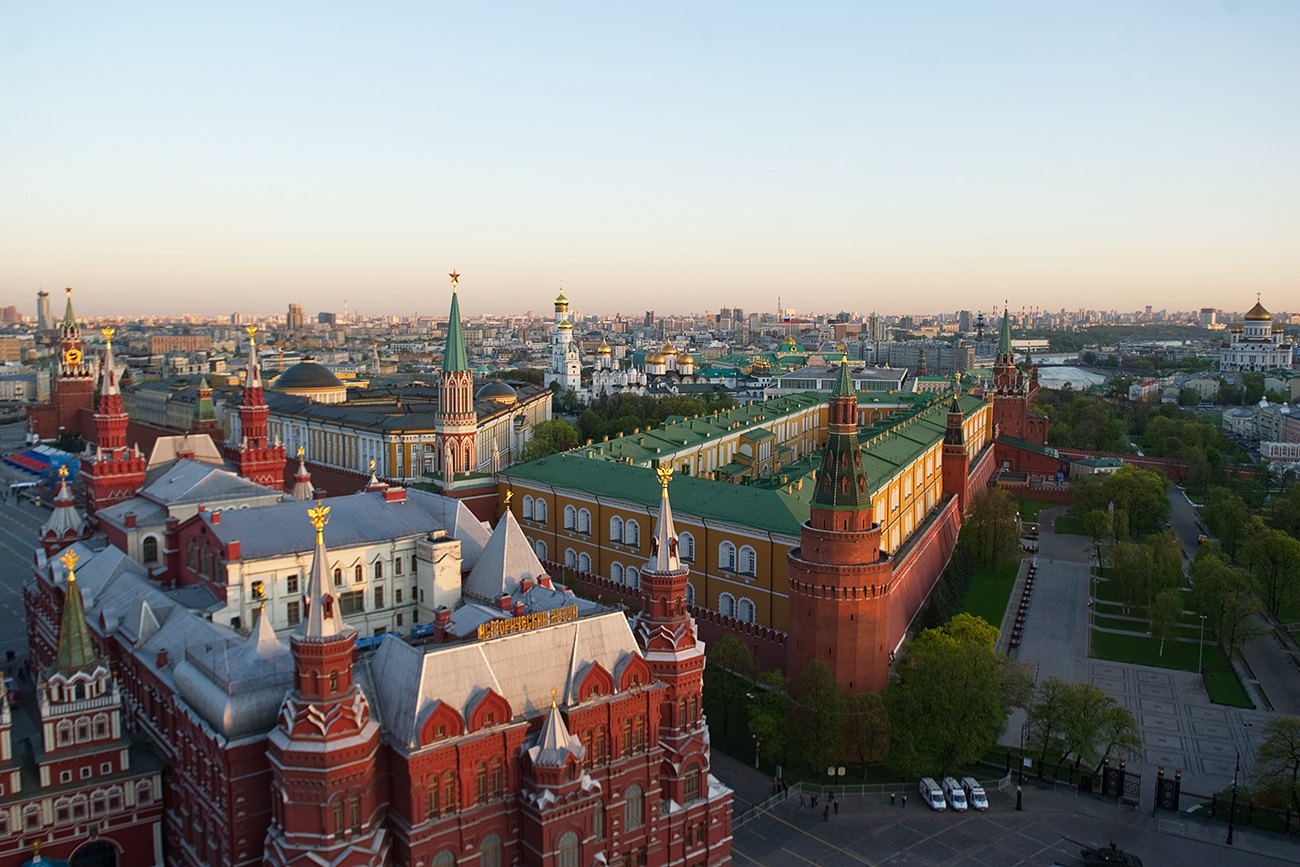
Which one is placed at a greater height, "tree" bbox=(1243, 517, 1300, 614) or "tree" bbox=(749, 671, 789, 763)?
"tree" bbox=(1243, 517, 1300, 614)

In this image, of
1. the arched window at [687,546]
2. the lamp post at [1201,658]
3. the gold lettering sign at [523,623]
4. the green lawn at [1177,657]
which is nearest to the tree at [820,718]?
the arched window at [687,546]

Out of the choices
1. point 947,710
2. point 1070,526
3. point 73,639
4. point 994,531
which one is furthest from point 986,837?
point 1070,526

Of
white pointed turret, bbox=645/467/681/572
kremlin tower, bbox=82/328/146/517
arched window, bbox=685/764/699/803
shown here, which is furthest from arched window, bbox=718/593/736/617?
kremlin tower, bbox=82/328/146/517

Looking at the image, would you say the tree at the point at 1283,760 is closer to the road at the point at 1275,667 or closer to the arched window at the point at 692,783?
the road at the point at 1275,667

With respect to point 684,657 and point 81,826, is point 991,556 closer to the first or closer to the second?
point 684,657

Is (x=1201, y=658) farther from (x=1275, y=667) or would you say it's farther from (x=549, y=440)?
(x=549, y=440)

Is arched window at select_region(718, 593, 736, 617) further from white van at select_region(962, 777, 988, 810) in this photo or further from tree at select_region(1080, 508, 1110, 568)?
tree at select_region(1080, 508, 1110, 568)
